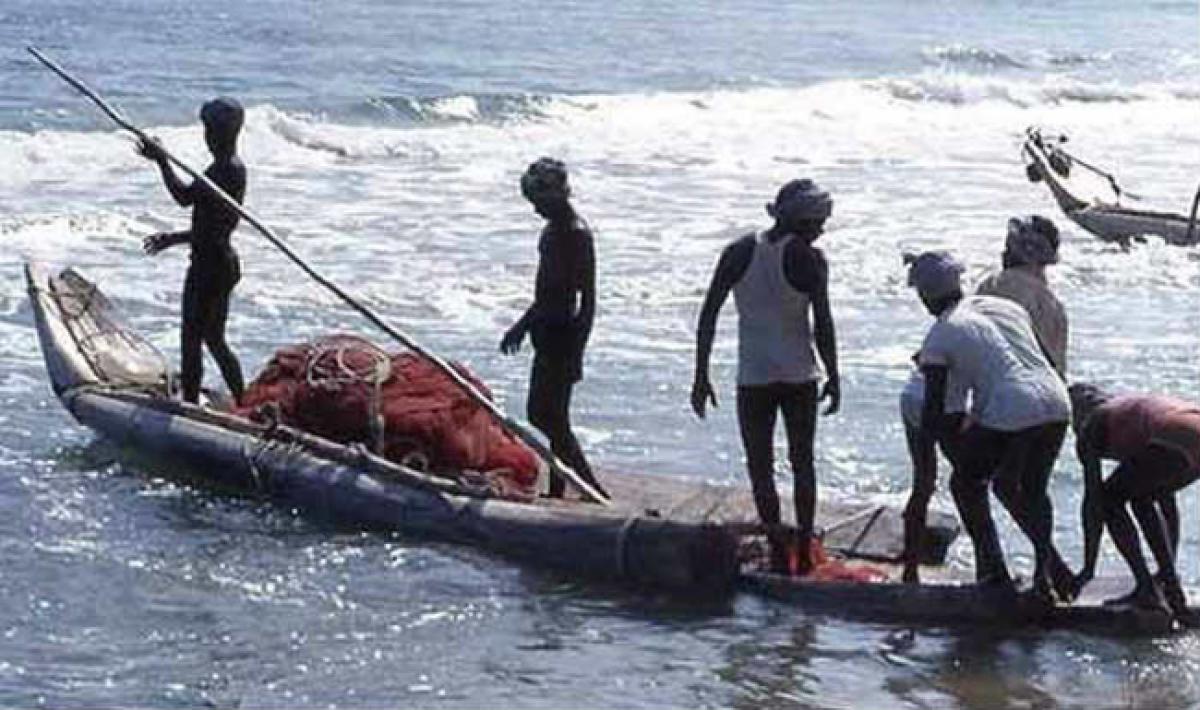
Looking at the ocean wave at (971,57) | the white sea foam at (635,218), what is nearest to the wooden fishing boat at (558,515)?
the white sea foam at (635,218)

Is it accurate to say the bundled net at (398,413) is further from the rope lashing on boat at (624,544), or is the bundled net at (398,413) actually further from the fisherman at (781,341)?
the fisherman at (781,341)

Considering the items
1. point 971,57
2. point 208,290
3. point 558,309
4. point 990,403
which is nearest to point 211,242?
point 208,290

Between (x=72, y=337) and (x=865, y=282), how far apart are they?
7.73 metres

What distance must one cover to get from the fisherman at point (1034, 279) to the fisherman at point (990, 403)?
0.70ft

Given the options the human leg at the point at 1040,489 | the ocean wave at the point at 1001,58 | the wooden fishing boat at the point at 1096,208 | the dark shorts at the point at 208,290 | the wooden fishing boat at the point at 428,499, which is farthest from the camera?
the ocean wave at the point at 1001,58

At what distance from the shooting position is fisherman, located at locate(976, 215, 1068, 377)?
31.2 feet

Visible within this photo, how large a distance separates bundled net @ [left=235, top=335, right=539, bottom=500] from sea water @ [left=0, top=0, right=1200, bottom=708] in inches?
21.7

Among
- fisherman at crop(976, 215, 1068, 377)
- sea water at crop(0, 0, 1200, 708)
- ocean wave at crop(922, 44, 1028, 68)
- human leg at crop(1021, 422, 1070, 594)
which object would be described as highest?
fisherman at crop(976, 215, 1068, 377)

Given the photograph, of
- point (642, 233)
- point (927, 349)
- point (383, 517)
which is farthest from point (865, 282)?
point (927, 349)

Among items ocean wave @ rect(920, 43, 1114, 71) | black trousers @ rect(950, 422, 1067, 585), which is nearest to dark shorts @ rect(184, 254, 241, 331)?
black trousers @ rect(950, 422, 1067, 585)

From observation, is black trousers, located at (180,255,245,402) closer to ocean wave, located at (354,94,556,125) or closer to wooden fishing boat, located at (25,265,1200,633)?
wooden fishing boat, located at (25,265,1200,633)

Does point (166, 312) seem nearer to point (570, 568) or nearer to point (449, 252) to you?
point (449, 252)

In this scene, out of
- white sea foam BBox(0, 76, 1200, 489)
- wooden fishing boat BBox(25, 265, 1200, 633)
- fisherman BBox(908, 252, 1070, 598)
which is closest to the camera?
fisherman BBox(908, 252, 1070, 598)

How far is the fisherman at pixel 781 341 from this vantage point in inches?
374
